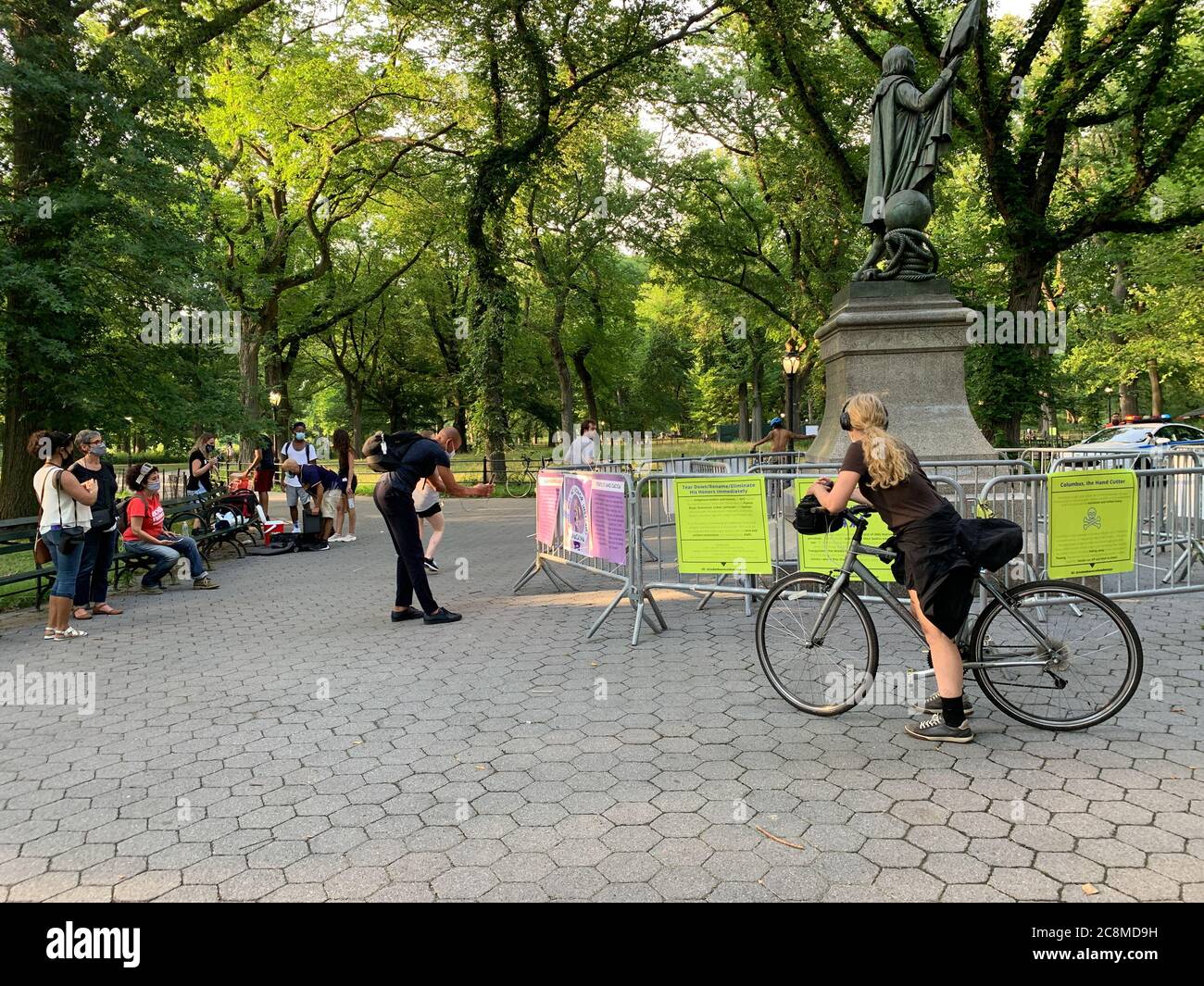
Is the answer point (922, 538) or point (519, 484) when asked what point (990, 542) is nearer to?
point (922, 538)

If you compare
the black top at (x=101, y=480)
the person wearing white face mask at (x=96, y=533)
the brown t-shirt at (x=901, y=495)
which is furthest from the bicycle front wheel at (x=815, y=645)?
the person wearing white face mask at (x=96, y=533)

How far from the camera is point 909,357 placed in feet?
34.1

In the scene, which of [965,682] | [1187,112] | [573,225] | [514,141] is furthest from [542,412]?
[965,682]

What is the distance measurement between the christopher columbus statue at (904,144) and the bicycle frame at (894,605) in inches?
278

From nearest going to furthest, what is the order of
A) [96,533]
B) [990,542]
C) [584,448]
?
1. [990,542]
2. [96,533]
3. [584,448]

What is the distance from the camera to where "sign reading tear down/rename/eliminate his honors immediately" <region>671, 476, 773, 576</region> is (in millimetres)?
6637

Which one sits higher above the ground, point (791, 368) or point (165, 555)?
point (791, 368)

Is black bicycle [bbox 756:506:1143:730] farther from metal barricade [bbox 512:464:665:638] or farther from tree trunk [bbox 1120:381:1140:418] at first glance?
tree trunk [bbox 1120:381:1140:418]

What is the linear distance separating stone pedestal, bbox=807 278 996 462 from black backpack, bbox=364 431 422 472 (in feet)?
17.5

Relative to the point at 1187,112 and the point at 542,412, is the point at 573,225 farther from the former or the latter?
the point at 1187,112

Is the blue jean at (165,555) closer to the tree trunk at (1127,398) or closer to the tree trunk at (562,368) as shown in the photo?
the tree trunk at (562,368)

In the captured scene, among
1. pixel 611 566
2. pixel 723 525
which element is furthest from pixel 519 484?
pixel 723 525

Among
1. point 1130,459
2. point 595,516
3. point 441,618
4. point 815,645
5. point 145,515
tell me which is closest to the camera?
point 815,645

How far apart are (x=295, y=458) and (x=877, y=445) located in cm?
1253
